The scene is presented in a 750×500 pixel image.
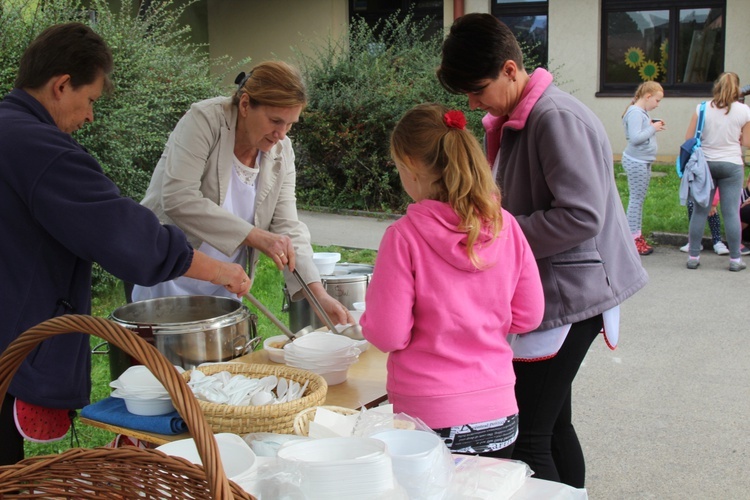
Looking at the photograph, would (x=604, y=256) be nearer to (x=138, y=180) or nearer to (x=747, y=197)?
(x=138, y=180)

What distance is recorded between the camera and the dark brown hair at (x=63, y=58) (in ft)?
7.09

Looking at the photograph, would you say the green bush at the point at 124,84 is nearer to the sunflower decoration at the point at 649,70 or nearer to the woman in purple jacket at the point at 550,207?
the woman in purple jacket at the point at 550,207

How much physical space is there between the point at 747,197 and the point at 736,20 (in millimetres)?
5529

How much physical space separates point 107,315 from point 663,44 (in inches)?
445

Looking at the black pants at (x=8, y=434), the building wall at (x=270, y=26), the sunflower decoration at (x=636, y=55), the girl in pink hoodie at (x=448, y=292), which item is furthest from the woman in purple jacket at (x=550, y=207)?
the building wall at (x=270, y=26)

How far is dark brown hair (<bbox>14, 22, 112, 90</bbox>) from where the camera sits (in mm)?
2160

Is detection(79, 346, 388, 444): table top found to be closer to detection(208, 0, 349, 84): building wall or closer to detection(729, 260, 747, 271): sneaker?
detection(729, 260, 747, 271): sneaker

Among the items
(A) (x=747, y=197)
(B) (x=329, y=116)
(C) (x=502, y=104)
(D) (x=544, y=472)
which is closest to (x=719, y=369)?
(D) (x=544, y=472)

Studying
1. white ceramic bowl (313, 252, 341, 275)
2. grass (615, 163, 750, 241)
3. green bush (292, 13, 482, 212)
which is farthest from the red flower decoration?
green bush (292, 13, 482, 212)

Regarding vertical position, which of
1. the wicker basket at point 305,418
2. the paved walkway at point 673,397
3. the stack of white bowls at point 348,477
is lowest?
the paved walkway at point 673,397

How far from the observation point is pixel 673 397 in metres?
4.57

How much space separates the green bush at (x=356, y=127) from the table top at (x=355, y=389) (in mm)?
7445

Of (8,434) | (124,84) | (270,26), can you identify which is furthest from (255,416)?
(270,26)

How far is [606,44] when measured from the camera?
45.4 ft
